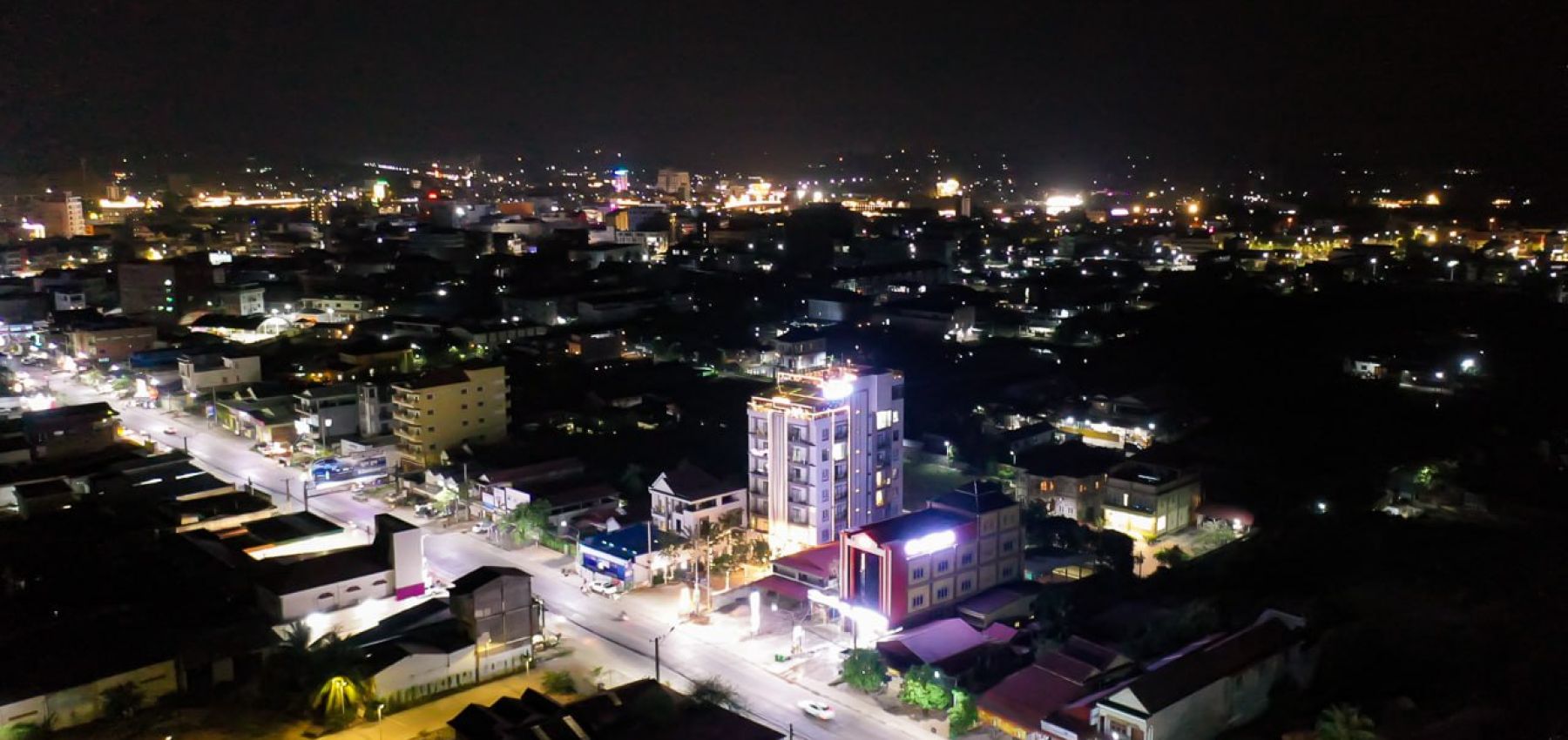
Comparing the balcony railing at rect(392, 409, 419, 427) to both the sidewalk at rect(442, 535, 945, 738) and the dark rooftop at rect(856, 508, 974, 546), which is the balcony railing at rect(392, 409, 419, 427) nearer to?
the sidewalk at rect(442, 535, 945, 738)

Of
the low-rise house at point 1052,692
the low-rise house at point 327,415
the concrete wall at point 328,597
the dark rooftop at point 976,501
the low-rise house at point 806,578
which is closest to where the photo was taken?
the low-rise house at point 1052,692

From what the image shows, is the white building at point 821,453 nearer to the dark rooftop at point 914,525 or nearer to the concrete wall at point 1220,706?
the dark rooftop at point 914,525

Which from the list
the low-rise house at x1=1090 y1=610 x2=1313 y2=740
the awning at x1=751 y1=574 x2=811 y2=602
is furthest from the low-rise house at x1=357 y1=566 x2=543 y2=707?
the low-rise house at x1=1090 y1=610 x2=1313 y2=740

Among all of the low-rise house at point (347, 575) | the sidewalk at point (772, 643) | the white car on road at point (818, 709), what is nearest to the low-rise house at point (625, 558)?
the sidewalk at point (772, 643)

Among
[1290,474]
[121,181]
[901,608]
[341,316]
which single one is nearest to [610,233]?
[341,316]

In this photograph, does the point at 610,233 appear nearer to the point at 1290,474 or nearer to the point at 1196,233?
the point at 1196,233

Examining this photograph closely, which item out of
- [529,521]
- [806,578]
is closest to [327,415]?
[529,521]
